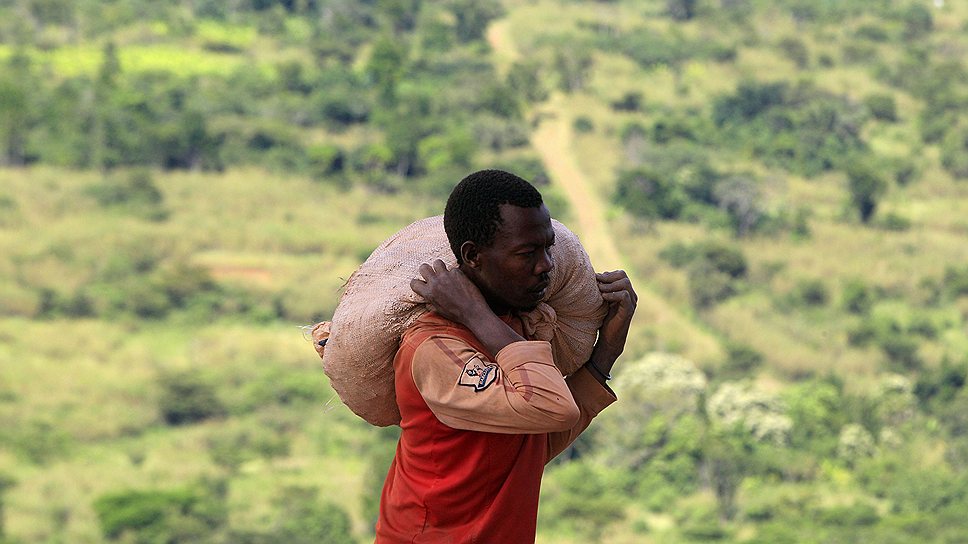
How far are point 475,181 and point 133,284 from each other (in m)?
28.3

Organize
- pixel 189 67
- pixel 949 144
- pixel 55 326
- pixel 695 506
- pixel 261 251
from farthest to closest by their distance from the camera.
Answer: pixel 189 67
pixel 949 144
pixel 261 251
pixel 55 326
pixel 695 506

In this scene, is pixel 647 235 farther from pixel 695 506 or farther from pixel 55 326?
pixel 55 326

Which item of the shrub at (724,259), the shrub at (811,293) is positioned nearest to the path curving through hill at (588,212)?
the shrub at (724,259)

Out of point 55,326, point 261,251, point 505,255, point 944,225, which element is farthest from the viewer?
point 944,225

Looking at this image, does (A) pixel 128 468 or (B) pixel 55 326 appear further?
(B) pixel 55 326

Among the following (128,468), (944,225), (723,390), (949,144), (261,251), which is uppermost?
(949,144)

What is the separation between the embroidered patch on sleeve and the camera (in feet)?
6.91

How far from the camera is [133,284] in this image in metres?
29.5

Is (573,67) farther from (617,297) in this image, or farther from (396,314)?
(396,314)

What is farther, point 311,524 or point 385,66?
point 385,66

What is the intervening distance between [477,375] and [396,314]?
23 centimetres

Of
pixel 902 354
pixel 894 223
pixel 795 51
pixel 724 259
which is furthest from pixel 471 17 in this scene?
pixel 902 354

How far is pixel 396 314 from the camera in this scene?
2283 millimetres

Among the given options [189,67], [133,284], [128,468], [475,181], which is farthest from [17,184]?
[475,181]
